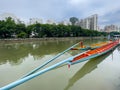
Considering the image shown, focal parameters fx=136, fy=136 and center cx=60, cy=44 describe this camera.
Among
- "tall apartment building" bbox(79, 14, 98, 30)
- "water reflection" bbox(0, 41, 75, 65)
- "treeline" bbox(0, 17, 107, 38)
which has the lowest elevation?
"water reflection" bbox(0, 41, 75, 65)

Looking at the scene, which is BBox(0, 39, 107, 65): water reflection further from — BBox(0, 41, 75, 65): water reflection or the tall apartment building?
the tall apartment building

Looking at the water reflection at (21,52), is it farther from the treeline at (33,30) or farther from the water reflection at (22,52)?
the treeline at (33,30)

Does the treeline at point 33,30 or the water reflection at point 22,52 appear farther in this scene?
the treeline at point 33,30

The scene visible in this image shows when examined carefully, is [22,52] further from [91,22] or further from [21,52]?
[91,22]

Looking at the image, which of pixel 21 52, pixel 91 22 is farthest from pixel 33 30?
pixel 91 22

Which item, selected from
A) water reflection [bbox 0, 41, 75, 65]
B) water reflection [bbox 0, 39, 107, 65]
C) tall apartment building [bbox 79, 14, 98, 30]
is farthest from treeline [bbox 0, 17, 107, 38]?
tall apartment building [bbox 79, 14, 98, 30]

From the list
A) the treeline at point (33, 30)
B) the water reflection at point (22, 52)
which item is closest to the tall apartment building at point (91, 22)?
the treeline at point (33, 30)

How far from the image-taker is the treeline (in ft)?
79.8

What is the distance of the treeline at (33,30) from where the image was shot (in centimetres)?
2431

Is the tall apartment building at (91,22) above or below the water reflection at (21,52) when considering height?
above

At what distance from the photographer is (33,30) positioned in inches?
1184

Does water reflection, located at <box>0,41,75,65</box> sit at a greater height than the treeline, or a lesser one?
lesser

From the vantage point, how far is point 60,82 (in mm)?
3236

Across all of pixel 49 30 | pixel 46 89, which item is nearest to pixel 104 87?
pixel 46 89
